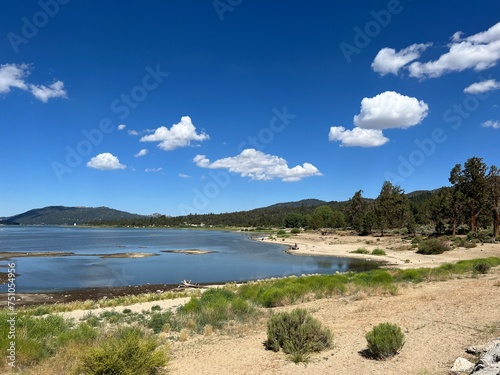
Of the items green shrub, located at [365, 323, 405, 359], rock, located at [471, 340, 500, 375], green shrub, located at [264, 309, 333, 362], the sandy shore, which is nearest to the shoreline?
the sandy shore

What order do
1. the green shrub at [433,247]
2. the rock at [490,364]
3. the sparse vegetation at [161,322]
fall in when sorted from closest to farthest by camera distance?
the rock at [490,364], the sparse vegetation at [161,322], the green shrub at [433,247]

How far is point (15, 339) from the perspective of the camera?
1020cm

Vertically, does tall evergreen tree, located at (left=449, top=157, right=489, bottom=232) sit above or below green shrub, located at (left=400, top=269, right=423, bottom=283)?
above

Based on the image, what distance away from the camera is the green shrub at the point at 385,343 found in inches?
350

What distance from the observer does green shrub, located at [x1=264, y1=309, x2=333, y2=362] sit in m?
9.82

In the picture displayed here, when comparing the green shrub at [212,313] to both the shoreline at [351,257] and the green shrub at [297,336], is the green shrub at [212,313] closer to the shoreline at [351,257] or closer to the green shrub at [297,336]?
the green shrub at [297,336]

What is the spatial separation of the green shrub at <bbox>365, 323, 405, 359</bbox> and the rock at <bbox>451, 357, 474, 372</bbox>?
149 centimetres

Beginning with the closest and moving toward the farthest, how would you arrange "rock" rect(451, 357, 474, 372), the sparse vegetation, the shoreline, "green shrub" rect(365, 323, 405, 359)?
1. "rock" rect(451, 357, 474, 372)
2. "green shrub" rect(365, 323, 405, 359)
3. the sparse vegetation
4. the shoreline

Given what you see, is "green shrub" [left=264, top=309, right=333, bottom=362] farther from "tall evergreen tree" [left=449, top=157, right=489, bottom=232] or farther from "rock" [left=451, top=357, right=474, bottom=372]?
"tall evergreen tree" [left=449, top=157, right=489, bottom=232]

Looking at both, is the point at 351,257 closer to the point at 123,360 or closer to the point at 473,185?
the point at 473,185

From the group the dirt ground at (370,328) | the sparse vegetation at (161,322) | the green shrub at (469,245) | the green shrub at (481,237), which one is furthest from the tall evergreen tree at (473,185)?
the dirt ground at (370,328)

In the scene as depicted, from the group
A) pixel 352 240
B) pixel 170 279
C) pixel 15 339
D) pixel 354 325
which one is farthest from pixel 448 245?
pixel 15 339

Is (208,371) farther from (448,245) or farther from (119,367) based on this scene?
(448,245)

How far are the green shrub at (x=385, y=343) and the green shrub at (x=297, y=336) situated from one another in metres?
1.37
